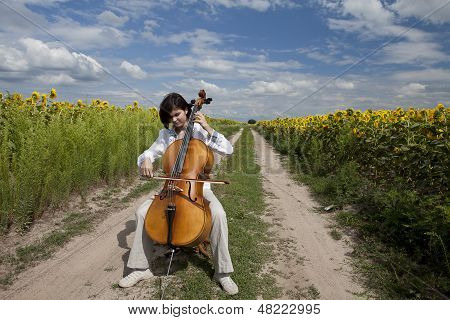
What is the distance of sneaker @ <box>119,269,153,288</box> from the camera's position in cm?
319

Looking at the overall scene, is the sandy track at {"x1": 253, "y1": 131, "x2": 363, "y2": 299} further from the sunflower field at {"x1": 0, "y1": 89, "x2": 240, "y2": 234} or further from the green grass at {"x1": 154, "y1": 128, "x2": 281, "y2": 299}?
the sunflower field at {"x1": 0, "y1": 89, "x2": 240, "y2": 234}

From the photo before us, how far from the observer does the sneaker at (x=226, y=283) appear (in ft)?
10.3

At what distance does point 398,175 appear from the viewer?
18.3 ft

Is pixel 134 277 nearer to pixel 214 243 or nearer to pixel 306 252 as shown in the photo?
pixel 214 243

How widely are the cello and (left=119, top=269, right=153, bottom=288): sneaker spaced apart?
0.57 m

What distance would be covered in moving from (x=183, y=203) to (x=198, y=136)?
1.11 meters

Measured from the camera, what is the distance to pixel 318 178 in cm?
792

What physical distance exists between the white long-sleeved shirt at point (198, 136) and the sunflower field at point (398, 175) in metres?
2.06

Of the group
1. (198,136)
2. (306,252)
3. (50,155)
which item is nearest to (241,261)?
(306,252)

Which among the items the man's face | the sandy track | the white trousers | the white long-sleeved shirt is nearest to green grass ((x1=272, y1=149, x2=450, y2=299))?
the sandy track

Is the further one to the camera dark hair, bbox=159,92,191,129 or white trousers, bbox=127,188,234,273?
dark hair, bbox=159,92,191,129

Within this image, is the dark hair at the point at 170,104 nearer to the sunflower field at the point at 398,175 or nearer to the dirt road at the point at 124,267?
the dirt road at the point at 124,267

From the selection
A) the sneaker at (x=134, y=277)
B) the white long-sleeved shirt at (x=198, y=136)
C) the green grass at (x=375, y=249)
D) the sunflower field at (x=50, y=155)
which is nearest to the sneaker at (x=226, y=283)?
the sneaker at (x=134, y=277)
